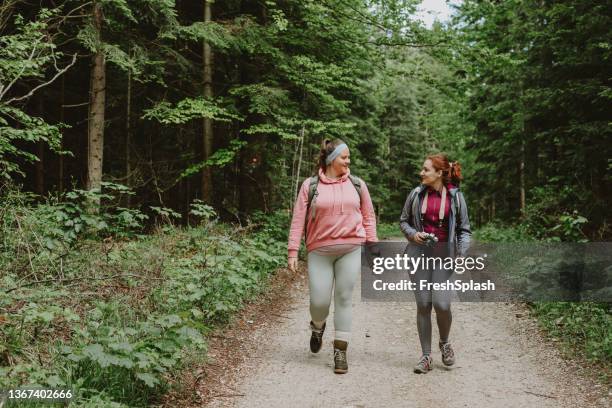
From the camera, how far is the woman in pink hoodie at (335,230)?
17.3 feet

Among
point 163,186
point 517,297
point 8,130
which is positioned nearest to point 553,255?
point 517,297

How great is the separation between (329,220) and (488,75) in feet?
55.5

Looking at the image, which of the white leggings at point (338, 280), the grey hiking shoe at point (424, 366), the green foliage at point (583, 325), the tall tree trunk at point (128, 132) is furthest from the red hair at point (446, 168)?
the tall tree trunk at point (128, 132)

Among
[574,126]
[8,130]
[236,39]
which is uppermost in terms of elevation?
[236,39]

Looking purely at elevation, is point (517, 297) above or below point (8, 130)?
below

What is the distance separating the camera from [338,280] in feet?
17.6

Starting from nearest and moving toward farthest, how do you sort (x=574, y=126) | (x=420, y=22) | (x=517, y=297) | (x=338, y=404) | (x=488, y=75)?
(x=338, y=404) < (x=517, y=297) < (x=574, y=126) < (x=420, y=22) < (x=488, y=75)

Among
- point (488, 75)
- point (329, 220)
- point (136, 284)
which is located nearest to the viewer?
point (329, 220)

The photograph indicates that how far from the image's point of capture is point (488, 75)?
19.8 meters

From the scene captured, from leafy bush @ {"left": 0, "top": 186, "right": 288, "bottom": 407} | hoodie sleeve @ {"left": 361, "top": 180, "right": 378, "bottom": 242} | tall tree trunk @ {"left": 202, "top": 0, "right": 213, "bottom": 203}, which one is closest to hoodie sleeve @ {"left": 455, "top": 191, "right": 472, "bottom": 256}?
hoodie sleeve @ {"left": 361, "top": 180, "right": 378, "bottom": 242}

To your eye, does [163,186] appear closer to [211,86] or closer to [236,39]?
[211,86]

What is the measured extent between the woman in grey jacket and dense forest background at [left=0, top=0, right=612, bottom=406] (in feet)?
6.28

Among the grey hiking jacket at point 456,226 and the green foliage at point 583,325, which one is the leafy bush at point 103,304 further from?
the green foliage at point 583,325

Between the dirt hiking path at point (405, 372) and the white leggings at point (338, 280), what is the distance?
61cm
